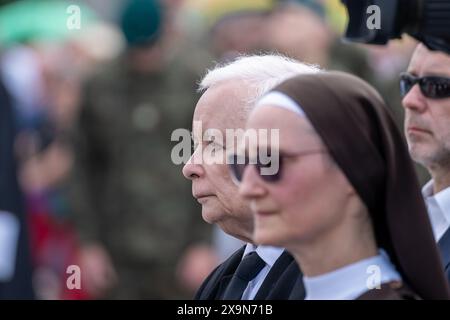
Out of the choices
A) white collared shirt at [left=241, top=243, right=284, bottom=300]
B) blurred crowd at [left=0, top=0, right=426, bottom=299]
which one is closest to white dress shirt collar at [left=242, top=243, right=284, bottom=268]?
white collared shirt at [left=241, top=243, right=284, bottom=300]

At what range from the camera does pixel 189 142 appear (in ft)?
19.9

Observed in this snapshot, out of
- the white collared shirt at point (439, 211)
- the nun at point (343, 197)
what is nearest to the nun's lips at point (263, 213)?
the nun at point (343, 197)

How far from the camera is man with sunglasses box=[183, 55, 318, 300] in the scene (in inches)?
201

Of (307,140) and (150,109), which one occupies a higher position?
(307,140)

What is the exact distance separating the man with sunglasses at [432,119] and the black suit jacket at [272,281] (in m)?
0.80

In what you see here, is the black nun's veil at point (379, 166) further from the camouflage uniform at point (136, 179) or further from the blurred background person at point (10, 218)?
the camouflage uniform at point (136, 179)

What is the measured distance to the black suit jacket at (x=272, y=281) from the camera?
4.70 metres

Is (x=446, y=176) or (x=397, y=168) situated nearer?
(x=397, y=168)

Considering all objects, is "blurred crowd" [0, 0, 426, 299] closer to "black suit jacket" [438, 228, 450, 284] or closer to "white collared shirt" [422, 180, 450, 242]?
"white collared shirt" [422, 180, 450, 242]

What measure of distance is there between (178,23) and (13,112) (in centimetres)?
328

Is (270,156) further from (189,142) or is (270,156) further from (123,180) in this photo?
(123,180)

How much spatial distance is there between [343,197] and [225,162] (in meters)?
1.15

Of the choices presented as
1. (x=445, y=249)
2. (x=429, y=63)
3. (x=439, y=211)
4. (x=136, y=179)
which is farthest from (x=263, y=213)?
(x=136, y=179)
